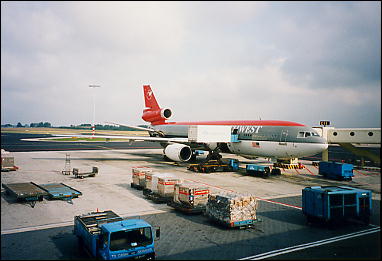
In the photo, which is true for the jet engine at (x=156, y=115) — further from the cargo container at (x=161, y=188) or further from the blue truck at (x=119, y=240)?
the blue truck at (x=119, y=240)

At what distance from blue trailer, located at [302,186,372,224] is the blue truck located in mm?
8691

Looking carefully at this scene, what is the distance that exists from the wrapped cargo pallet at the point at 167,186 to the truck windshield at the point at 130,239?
827cm

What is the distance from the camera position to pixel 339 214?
14656 millimetres

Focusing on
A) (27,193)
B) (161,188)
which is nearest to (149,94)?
(161,188)

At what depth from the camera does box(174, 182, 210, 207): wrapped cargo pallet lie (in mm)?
16797

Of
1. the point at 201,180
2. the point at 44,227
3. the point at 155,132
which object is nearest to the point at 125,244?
the point at 44,227

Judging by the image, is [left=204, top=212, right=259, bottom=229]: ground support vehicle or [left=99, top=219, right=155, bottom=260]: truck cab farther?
[left=204, top=212, right=259, bottom=229]: ground support vehicle

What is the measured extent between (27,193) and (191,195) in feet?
31.4

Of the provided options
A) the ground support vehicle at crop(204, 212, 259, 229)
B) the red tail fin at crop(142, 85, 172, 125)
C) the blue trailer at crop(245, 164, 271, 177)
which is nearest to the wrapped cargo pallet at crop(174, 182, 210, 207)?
the ground support vehicle at crop(204, 212, 259, 229)

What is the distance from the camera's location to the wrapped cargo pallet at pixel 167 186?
18.8 m

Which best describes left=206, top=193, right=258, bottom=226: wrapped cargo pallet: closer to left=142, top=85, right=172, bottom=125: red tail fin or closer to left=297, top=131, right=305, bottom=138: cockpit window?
left=297, top=131, right=305, bottom=138: cockpit window

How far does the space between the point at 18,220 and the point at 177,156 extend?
66.2ft

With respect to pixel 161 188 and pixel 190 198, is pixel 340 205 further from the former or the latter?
pixel 161 188

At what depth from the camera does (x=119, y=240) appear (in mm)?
10203
